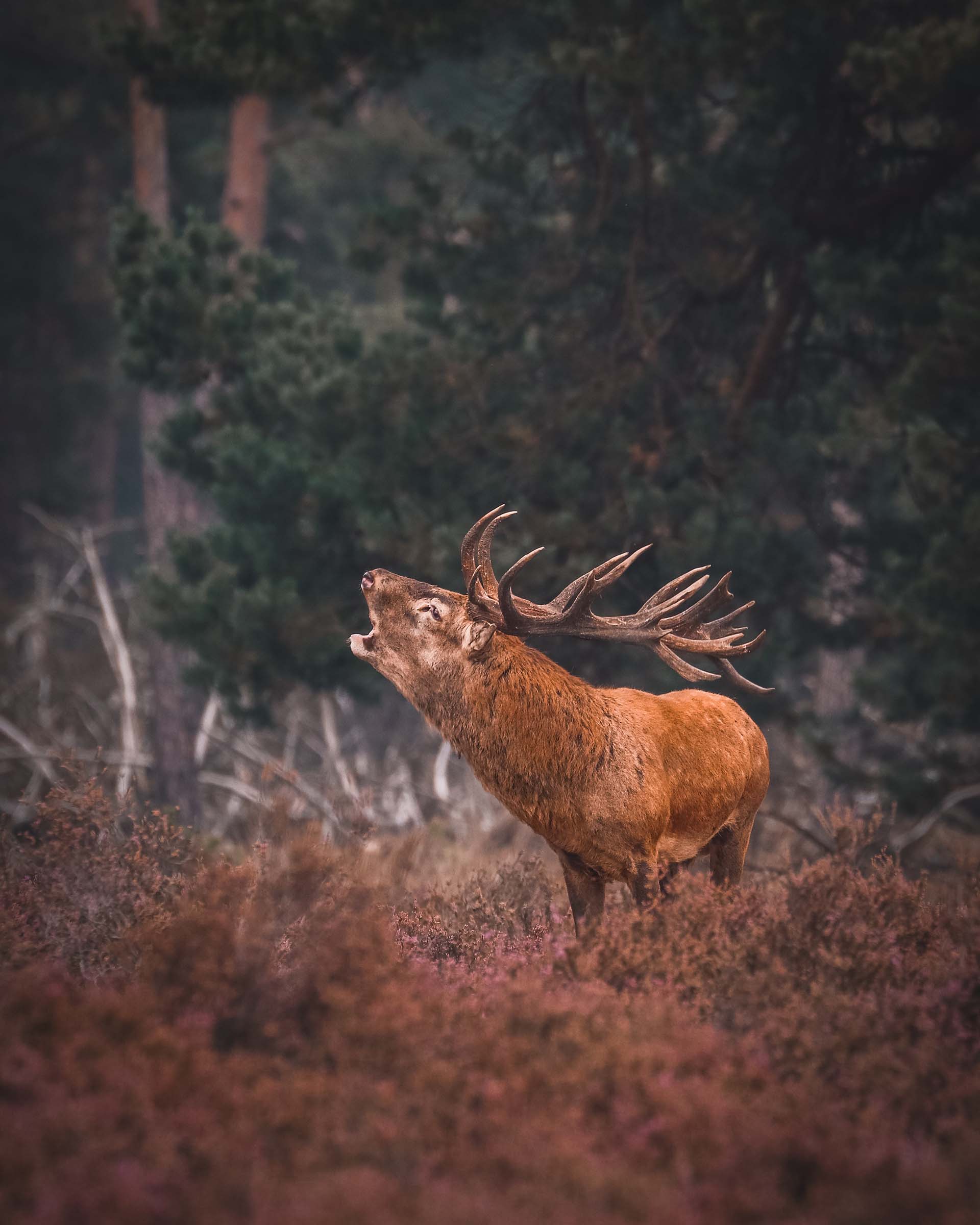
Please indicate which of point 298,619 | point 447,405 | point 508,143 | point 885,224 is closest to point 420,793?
point 298,619

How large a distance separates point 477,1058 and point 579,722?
5.80 ft

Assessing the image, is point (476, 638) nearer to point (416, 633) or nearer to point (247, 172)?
point (416, 633)

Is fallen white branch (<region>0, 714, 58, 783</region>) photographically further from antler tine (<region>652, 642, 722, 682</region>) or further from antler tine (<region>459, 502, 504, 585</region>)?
antler tine (<region>652, 642, 722, 682</region>)

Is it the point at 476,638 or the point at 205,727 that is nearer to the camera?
the point at 476,638

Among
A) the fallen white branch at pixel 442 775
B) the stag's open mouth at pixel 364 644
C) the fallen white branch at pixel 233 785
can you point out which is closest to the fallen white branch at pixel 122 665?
the fallen white branch at pixel 233 785

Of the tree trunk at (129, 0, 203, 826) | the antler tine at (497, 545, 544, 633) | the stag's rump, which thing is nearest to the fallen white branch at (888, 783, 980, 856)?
the stag's rump

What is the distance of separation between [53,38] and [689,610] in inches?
703

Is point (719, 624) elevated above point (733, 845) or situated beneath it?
elevated above

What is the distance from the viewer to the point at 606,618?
17.3 ft

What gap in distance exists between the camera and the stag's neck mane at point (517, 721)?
16.0 ft

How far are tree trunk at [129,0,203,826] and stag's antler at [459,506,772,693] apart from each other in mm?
6616

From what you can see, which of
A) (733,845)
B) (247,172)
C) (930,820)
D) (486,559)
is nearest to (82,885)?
(486,559)

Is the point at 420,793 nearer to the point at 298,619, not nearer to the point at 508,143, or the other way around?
the point at 298,619

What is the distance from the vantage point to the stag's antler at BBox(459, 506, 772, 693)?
16.7ft
